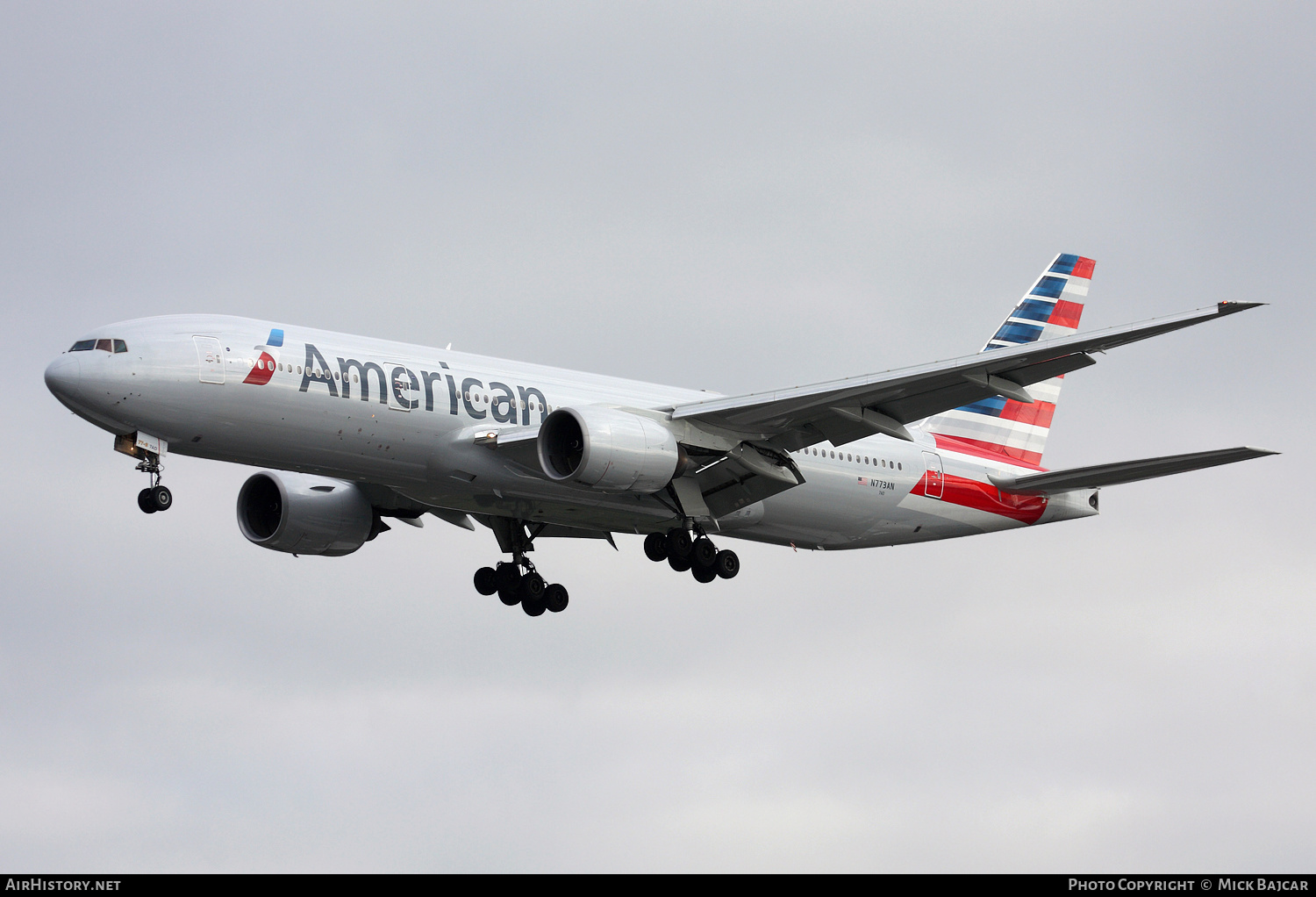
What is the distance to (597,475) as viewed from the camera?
3397cm

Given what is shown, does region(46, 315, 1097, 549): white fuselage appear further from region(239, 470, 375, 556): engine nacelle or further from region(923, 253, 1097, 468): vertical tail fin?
region(239, 470, 375, 556): engine nacelle

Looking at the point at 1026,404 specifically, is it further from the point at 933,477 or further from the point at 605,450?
the point at 605,450

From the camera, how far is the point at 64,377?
31.0 meters

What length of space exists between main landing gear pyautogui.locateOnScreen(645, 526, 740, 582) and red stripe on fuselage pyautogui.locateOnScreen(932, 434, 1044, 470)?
781 cm

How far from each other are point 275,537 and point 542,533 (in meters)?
6.60

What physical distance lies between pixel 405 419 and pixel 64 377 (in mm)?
6607

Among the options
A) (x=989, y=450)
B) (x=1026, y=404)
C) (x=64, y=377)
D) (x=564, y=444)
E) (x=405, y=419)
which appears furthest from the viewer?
(x=1026, y=404)

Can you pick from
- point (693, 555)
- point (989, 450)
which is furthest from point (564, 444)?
point (989, 450)

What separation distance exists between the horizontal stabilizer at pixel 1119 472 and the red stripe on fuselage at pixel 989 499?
321 millimetres

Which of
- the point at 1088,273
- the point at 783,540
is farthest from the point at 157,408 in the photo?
the point at 1088,273

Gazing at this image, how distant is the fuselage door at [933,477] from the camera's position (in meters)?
41.4

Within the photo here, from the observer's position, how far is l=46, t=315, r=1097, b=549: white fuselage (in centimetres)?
3156

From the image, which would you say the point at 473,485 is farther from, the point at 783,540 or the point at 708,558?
the point at 783,540

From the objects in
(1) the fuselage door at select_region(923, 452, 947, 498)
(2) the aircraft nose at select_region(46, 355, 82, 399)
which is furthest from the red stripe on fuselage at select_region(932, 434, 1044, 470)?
(2) the aircraft nose at select_region(46, 355, 82, 399)
